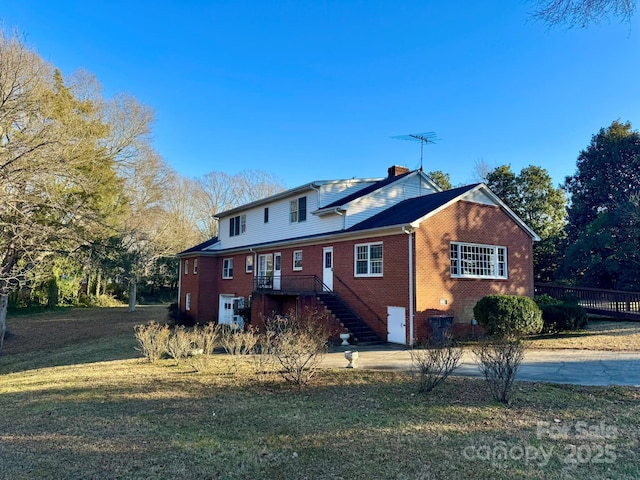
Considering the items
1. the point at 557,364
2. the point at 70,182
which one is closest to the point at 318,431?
the point at 557,364

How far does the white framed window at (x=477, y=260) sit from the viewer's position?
16.0 meters

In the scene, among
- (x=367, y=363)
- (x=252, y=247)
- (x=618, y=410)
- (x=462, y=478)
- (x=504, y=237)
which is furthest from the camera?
(x=252, y=247)

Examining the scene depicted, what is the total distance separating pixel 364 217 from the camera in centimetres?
1830

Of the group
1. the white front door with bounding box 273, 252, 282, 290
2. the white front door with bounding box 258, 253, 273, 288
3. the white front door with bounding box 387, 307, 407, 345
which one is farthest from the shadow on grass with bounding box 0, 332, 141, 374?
the white front door with bounding box 387, 307, 407, 345

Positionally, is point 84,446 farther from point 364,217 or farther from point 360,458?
point 364,217

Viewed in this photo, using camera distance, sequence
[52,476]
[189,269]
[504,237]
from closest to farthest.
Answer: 1. [52,476]
2. [504,237]
3. [189,269]

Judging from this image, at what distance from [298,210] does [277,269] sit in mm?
3295

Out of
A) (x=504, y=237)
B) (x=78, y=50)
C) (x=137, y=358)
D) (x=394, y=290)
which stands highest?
(x=78, y=50)

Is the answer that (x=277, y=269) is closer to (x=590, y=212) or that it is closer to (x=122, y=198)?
(x=122, y=198)

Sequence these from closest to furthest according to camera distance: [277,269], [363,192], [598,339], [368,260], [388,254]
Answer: [598,339]
[388,254]
[368,260]
[363,192]
[277,269]

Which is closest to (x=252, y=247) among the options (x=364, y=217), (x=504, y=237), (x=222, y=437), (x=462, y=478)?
(x=364, y=217)

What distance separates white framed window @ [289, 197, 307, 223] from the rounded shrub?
9.80 meters

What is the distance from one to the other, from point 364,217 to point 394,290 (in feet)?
14.4

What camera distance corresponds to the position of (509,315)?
1353 centimetres
